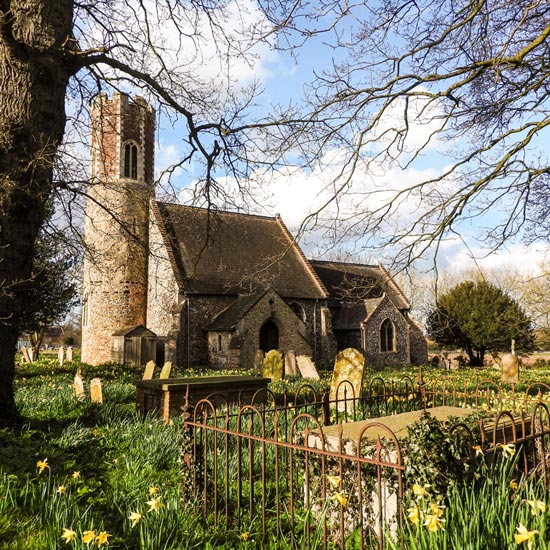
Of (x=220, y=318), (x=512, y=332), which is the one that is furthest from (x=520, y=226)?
(x=512, y=332)

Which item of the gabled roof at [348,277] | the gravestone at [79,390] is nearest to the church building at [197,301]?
the gabled roof at [348,277]

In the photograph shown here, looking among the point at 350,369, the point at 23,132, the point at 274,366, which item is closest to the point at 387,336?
the point at 274,366

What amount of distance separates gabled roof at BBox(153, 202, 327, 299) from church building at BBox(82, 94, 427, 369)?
6 cm

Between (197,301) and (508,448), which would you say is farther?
(197,301)

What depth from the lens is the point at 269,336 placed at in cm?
2425

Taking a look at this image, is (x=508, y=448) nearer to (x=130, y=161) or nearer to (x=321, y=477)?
(x=321, y=477)

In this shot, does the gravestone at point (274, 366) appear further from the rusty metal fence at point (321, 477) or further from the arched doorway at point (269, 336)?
the rusty metal fence at point (321, 477)

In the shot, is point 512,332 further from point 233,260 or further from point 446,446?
point 446,446

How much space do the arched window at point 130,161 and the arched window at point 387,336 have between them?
15.5m

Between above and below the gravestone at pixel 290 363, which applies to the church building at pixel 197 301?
above

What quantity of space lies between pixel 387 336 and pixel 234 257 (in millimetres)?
9931

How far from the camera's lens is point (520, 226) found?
7.79m

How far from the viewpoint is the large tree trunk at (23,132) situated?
630cm

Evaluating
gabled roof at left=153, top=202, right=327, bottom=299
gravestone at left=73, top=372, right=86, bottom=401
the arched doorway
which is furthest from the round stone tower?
gravestone at left=73, top=372, right=86, bottom=401
